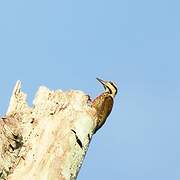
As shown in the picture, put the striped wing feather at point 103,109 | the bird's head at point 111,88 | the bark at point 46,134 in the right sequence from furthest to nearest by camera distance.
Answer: the bird's head at point 111,88, the striped wing feather at point 103,109, the bark at point 46,134

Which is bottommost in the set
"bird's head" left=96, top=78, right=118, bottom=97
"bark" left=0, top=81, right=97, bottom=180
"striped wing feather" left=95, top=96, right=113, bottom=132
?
"bark" left=0, top=81, right=97, bottom=180

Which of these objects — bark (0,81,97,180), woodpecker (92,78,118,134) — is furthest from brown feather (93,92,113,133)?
bark (0,81,97,180)

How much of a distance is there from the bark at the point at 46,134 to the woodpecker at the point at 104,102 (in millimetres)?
226

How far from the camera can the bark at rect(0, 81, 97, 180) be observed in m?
10.0

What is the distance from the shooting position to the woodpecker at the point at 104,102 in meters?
11.3

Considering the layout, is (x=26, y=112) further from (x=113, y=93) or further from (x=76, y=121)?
(x=113, y=93)

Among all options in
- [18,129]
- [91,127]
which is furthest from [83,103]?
[18,129]

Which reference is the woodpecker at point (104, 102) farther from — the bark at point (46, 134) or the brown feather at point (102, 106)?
the bark at point (46, 134)

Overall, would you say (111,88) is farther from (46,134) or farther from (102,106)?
(46,134)

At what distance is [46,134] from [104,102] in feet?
4.44

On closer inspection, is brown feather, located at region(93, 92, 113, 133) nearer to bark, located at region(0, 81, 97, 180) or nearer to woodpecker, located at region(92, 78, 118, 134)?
woodpecker, located at region(92, 78, 118, 134)

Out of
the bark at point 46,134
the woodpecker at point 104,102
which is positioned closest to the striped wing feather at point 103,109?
the woodpecker at point 104,102

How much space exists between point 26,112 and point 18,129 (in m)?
0.58

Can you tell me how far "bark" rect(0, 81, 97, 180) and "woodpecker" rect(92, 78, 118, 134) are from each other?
0.74 feet
